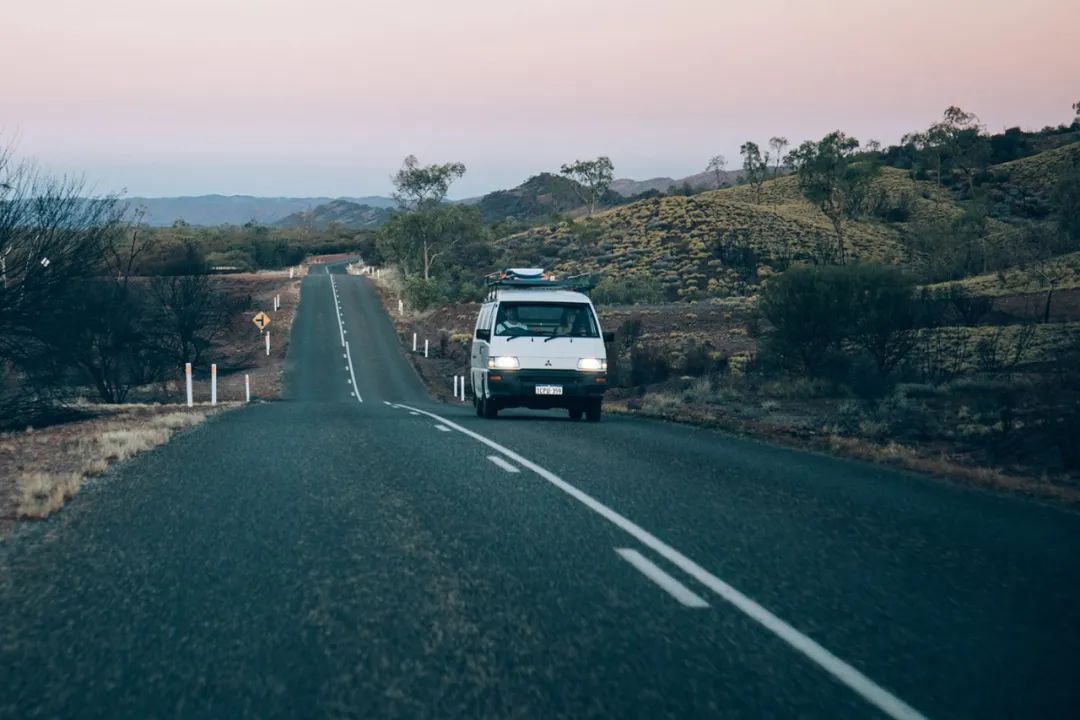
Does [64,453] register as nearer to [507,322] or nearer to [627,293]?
[507,322]

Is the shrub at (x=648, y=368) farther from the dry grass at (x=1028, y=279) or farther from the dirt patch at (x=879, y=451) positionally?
the dry grass at (x=1028, y=279)

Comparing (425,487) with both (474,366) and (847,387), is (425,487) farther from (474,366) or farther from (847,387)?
(847,387)

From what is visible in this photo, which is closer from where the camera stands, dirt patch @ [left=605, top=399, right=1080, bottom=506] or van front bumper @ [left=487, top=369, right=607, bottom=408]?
dirt patch @ [left=605, top=399, right=1080, bottom=506]

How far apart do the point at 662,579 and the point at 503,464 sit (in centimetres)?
556

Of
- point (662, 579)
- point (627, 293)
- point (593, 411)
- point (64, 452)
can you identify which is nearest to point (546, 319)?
point (593, 411)

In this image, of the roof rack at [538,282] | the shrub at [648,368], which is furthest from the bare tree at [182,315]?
the roof rack at [538,282]

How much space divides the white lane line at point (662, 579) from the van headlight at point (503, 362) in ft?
37.6

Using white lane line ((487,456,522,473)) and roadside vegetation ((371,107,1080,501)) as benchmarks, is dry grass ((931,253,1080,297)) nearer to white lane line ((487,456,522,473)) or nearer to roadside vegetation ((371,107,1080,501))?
roadside vegetation ((371,107,1080,501))

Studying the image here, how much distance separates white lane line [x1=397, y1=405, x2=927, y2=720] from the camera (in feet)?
14.4

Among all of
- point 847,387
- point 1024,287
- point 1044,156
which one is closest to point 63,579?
point 847,387

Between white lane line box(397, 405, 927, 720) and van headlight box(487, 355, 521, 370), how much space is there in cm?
928

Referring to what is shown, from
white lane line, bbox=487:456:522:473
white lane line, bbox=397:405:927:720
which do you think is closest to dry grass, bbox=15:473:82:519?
white lane line, bbox=487:456:522:473

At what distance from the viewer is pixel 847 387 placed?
86.7 ft

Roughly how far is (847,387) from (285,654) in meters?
23.1
